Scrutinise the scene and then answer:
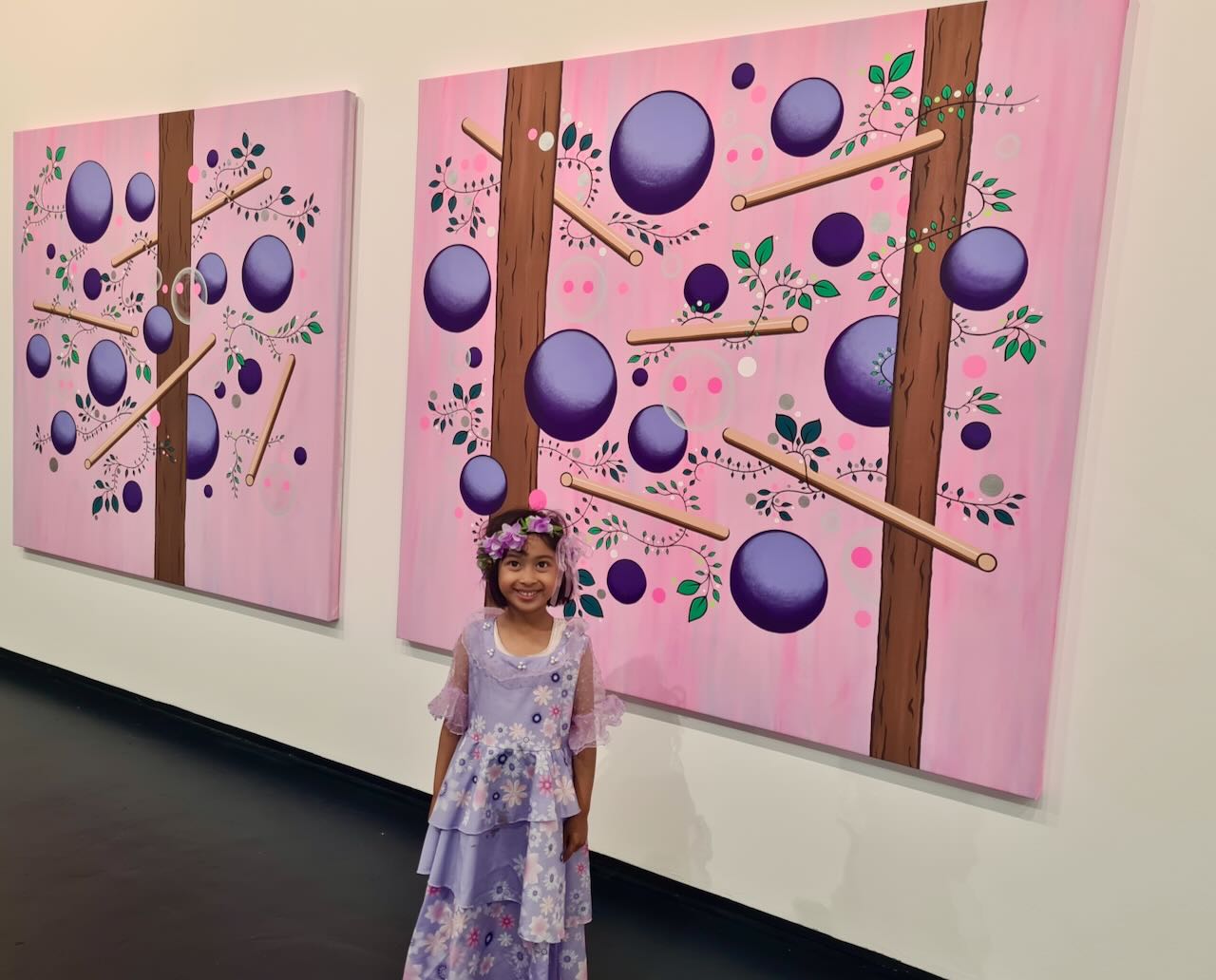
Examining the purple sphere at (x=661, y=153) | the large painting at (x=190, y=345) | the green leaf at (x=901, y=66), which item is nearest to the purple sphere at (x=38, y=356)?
the large painting at (x=190, y=345)

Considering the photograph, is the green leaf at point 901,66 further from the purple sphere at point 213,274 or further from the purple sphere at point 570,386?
the purple sphere at point 213,274

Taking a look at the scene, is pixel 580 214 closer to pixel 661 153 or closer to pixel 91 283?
pixel 661 153

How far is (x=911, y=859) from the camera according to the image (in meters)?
1.87

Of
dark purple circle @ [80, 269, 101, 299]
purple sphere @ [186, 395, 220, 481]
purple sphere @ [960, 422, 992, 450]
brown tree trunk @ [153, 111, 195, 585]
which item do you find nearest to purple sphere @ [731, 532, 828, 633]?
purple sphere @ [960, 422, 992, 450]

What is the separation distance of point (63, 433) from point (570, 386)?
2122mm

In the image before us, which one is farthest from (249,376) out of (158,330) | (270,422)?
(158,330)

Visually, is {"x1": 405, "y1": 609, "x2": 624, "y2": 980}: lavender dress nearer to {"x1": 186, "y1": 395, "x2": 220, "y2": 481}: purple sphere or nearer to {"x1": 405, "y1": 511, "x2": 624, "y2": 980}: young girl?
{"x1": 405, "y1": 511, "x2": 624, "y2": 980}: young girl

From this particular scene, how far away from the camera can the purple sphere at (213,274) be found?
2734 millimetres

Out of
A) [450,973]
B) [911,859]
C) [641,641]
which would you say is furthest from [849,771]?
[450,973]

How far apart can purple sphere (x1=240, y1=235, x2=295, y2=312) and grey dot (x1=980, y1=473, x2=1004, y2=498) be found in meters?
1.95

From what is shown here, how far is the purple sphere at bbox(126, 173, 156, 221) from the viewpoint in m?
2.89

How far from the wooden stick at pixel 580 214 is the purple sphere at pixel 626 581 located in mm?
716

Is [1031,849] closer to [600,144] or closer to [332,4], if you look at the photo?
[600,144]

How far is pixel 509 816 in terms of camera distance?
162cm
